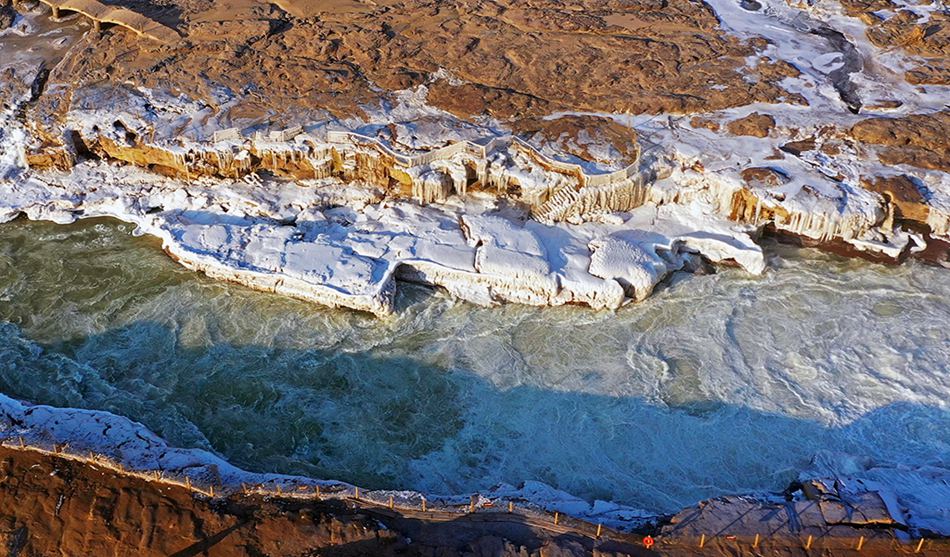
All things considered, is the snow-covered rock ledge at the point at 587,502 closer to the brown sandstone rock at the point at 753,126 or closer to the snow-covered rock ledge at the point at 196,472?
the snow-covered rock ledge at the point at 196,472

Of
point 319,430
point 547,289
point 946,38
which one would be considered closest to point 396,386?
point 319,430

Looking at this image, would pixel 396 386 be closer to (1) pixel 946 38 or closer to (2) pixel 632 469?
(2) pixel 632 469

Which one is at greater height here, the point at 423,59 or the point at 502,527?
the point at 423,59

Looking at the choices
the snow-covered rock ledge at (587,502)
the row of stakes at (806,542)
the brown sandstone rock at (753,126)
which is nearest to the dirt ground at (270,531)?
the row of stakes at (806,542)

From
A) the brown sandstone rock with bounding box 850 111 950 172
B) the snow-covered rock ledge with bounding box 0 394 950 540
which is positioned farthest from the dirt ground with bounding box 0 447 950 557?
the brown sandstone rock with bounding box 850 111 950 172

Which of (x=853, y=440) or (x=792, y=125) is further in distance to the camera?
(x=792, y=125)

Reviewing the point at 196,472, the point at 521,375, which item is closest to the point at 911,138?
the point at 521,375

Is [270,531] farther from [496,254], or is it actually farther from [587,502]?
[496,254]
